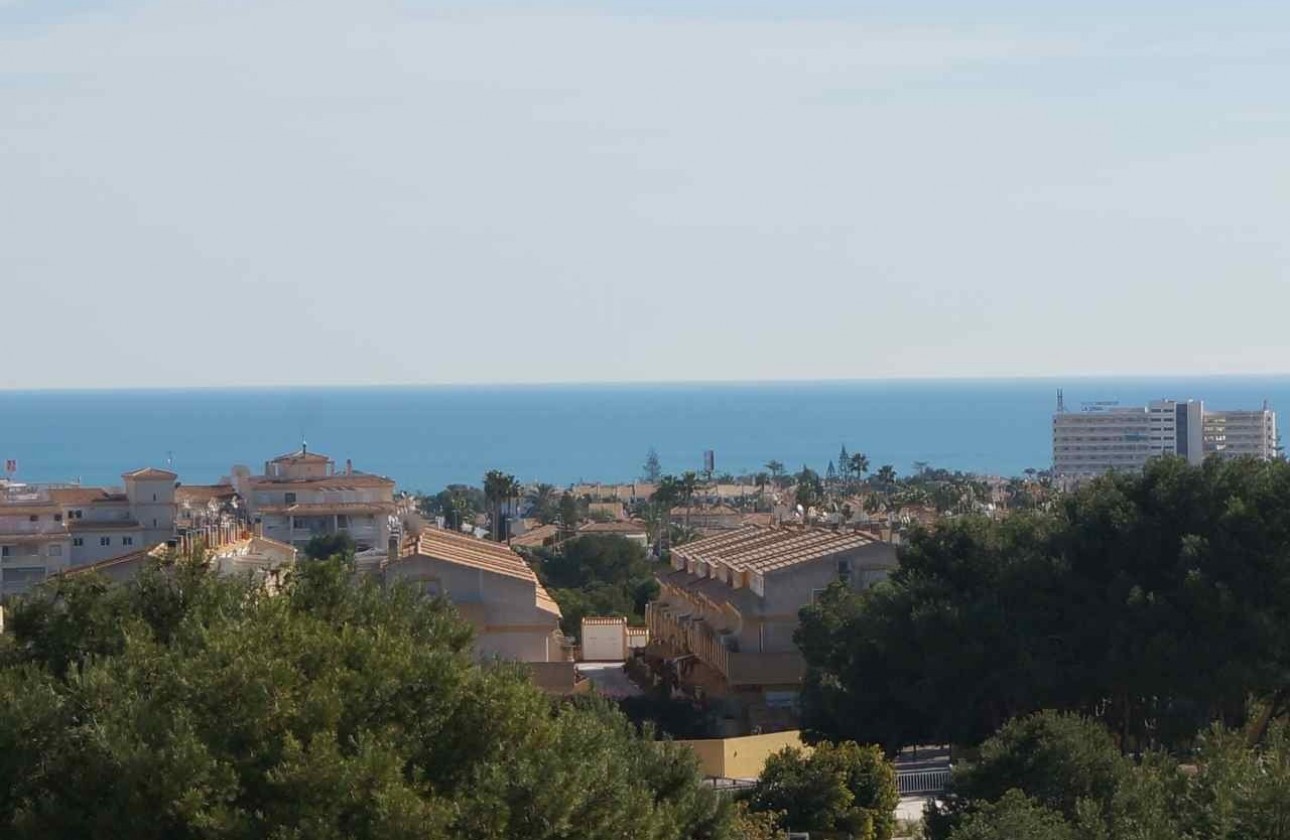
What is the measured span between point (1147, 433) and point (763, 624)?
139740 millimetres

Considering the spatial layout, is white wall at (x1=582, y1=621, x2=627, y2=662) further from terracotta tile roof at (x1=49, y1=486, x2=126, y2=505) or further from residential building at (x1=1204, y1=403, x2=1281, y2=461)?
residential building at (x1=1204, y1=403, x2=1281, y2=461)

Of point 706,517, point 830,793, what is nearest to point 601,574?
point 706,517

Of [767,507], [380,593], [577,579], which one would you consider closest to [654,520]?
[767,507]

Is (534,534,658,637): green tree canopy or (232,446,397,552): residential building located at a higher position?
(232,446,397,552): residential building

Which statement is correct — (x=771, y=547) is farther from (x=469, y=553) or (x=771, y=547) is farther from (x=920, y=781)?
(x=920, y=781)

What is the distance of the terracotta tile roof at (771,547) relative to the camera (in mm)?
41469

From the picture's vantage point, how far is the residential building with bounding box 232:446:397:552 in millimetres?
68062

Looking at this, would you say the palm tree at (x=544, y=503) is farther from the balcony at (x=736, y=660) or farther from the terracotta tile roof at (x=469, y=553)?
the balcony at (x=736, y=660)

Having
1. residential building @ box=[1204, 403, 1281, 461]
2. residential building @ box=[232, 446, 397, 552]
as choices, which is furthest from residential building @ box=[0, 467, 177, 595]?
residential building @ box=[1204, 403, 1281, 461]

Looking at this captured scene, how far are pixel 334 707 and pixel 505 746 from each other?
54.7 inches

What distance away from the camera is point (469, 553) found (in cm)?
4488

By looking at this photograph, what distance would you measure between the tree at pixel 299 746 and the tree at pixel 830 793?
472 cm

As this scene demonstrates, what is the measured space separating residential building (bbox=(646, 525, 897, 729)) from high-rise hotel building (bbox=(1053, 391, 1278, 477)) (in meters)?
129

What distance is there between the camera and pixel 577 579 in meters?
67.0
